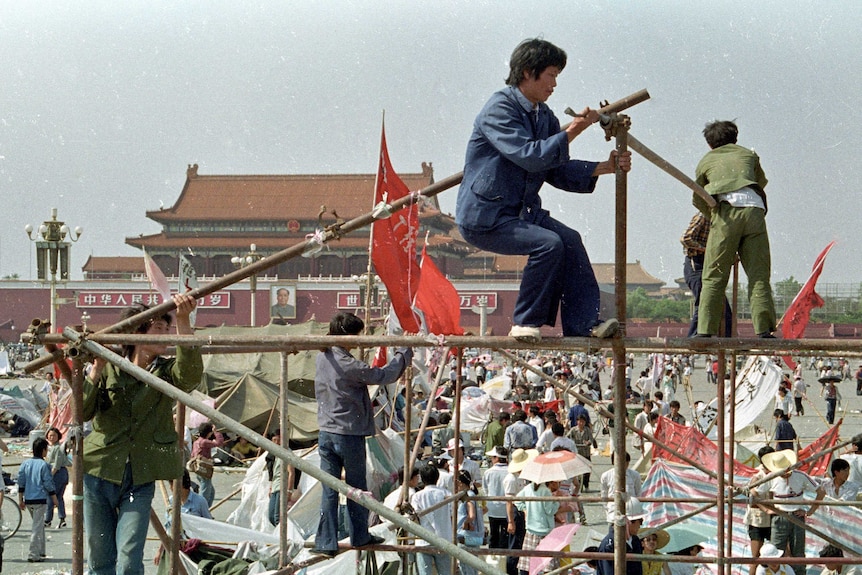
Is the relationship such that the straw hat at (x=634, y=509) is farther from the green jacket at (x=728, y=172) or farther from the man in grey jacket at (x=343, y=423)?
the green jacket at (x=728, y=172)

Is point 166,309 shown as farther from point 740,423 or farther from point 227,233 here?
point 227,233

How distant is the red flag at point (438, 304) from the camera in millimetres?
5184

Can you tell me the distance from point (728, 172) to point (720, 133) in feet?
0.98

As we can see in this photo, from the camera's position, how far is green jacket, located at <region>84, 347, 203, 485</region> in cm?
453

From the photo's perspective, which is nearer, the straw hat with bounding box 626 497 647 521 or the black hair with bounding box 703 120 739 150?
the black hair with bounding box 703 120 739 150

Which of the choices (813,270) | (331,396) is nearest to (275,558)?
(331,396)

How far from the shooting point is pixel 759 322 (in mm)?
4797

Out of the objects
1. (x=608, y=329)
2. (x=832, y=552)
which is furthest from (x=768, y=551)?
(x=608, y=329)

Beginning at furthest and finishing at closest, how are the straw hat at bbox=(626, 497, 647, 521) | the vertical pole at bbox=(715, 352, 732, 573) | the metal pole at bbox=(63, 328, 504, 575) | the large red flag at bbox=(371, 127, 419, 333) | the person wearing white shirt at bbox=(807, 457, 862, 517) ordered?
the person wearing white shirt at bbox=(807, 457, 862, 517) → the straw hat at bbox=(626, 497, 647, 521) → the large red flag at bbox=(371, 127, 419, 333) → the vertical pole at bbox=(715, 352, 732, 573) → the metal pole at bbox=(63, 328, 504, 575)

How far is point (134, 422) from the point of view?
465 centimetres

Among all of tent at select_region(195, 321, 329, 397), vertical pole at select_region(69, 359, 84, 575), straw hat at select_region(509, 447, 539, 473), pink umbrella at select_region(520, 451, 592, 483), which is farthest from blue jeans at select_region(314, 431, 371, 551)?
tent at select_region(195, 321, 329, 397)

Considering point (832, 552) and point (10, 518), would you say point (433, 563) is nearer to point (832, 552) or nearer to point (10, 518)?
point (832, 552)

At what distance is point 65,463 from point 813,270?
300 inches

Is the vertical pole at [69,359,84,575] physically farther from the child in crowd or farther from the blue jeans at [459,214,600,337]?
the child in crowd
